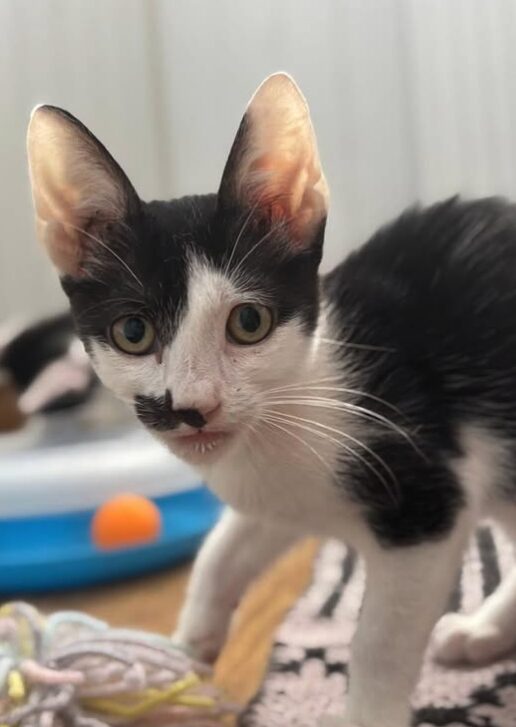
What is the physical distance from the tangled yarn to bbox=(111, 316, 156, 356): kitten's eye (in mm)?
305

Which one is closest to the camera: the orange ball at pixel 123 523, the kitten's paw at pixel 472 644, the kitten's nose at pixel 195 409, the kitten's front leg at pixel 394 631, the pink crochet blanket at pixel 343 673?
the kitten's nose at pixel 195 409

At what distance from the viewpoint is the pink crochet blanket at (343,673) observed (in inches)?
35.4

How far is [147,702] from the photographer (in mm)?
868

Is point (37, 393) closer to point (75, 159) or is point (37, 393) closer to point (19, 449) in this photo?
point (19, 449)

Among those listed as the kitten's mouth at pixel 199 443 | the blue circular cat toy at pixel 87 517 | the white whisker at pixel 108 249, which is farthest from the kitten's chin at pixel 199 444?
the blue circular cat toy at pixel 87 517

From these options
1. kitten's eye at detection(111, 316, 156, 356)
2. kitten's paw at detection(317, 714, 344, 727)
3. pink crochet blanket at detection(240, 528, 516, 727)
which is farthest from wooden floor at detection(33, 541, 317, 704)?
kitten's eye at detection(111, 316, 156, 356)

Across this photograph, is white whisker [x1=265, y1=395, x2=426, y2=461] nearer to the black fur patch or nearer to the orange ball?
the black fur patch

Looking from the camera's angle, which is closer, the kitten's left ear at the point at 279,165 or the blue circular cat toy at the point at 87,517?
the kitten's left ear at the point at 279,165

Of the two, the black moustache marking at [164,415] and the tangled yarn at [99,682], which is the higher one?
the black moustache marking at [164,415]

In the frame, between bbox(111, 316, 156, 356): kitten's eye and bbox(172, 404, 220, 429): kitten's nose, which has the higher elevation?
bbox(111, 316, 156, 356): kitten's eye

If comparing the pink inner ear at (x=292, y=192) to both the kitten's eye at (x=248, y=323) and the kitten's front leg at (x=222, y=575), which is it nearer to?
the kitten's eye at (x=248, y=323)

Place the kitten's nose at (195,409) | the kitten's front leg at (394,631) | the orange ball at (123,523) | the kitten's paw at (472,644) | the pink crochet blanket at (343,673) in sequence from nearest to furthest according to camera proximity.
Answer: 1. the kitten's nose at (195,409)
2. the kitten's front leg at (394,631)
3. the pink crochet blanket at (343,673)
4. the kitten's paw at (472,644)
5. the orange ball at (123,523)

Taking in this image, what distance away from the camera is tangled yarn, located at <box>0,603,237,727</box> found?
2.76 feet

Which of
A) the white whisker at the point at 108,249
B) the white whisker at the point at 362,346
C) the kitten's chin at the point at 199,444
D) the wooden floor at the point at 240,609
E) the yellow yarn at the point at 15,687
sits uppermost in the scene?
the white whisker at the point at 108,249
